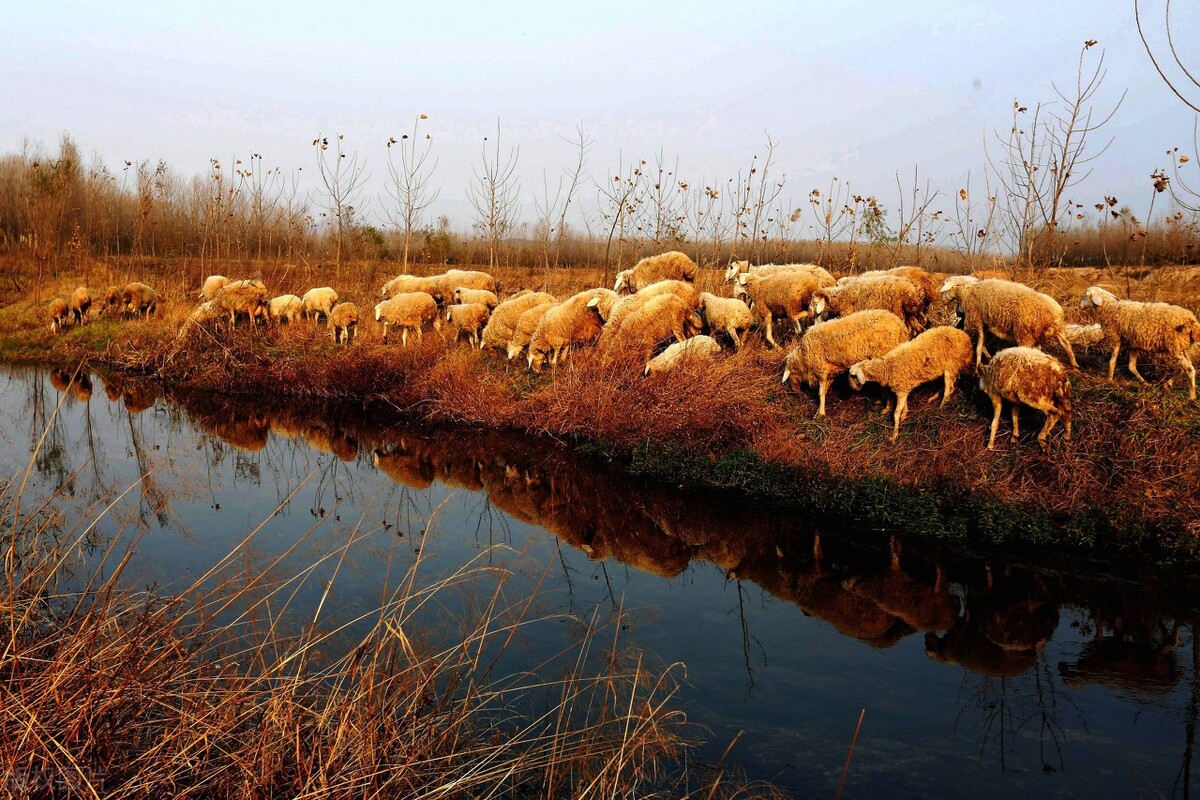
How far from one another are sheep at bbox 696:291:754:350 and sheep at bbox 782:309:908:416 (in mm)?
2256

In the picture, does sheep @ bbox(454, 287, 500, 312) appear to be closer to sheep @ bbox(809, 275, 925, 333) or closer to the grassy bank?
the grassy bank

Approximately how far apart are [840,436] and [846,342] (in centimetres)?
130

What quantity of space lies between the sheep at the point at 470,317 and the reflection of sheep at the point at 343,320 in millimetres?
2547

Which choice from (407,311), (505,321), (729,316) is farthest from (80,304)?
(729,316)

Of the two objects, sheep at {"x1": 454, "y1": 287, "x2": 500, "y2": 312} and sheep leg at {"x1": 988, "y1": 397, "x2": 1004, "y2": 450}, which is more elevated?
sheep at {"x1": 454, "y1": 287, "x2": 500, "y2": 312}

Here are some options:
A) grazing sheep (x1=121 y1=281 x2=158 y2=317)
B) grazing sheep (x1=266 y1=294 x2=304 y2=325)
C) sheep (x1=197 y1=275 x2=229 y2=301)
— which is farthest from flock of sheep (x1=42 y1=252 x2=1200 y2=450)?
grazing sheep (x1=121 y1=281 x2=158 y2=317)

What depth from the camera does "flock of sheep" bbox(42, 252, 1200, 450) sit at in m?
9.73

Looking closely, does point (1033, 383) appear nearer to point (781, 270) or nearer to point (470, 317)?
point (781, 270)

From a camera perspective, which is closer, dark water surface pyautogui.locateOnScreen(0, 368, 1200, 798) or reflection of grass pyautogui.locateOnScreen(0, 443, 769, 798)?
reflection of grass pyautogui.locateOnScreen(0, 443, 769, 798)

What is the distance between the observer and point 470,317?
17594 millimetres

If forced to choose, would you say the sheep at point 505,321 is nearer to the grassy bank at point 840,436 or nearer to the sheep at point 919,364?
the grassy bank at point 840,436

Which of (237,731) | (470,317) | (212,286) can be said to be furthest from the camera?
(212,286)

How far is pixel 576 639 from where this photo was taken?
22.0ft

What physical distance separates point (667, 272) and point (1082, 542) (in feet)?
31.0
